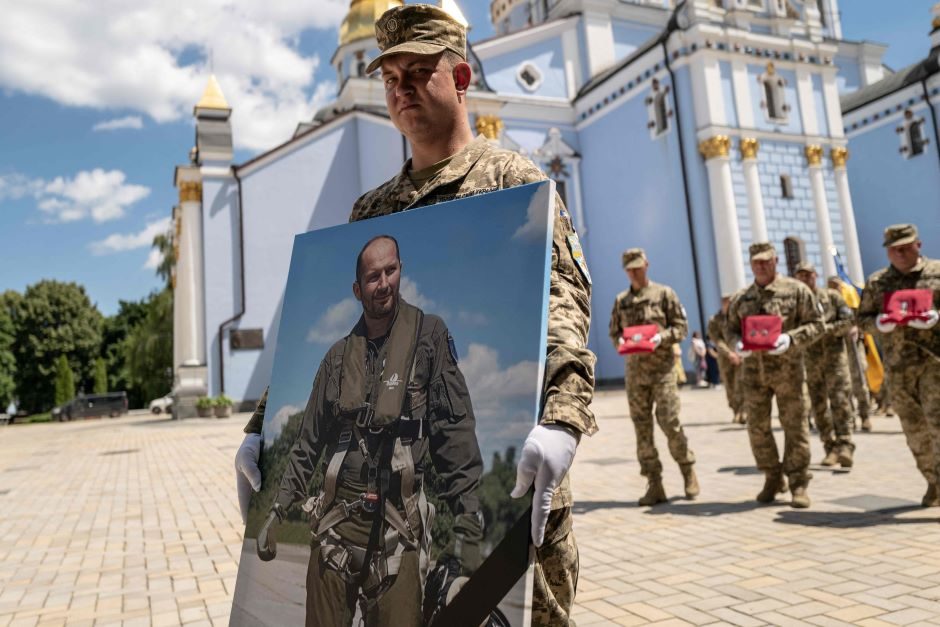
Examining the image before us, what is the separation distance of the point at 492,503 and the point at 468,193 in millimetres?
Answer: 1000

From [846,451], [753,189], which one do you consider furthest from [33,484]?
[753,189]

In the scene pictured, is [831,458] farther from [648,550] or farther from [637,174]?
[637,174]

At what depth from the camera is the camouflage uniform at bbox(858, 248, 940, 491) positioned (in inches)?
207

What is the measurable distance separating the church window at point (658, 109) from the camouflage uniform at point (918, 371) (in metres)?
20.0

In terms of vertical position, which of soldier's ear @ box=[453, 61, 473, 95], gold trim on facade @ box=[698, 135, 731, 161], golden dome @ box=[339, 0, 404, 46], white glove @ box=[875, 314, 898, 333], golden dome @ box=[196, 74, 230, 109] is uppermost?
golden dome @ box=[339, 0, 404, 46]

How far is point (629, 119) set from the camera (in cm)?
2641

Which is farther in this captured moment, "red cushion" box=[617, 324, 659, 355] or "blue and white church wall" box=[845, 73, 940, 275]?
"blue and white church wall" box=[845, 73, 940, 275]

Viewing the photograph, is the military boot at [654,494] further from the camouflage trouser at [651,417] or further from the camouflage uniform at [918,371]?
the camouflage uniform at [918,371]

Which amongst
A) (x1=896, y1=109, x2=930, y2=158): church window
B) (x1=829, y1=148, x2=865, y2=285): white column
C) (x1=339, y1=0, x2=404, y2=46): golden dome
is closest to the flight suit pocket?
(x1=829, y1=148, x2=865, y2=285): white column

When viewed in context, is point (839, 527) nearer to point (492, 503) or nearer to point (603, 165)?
point (492, 503)

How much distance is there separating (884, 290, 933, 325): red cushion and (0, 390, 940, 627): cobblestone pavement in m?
A: 1.43

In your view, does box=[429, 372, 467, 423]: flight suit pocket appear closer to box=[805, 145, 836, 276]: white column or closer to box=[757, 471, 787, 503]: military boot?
box=[757, 471, 787, 503]: military boot

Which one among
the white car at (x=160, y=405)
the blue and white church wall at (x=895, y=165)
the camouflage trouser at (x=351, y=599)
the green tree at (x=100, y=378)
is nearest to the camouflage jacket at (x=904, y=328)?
the camouflage trouser at (x=351, y=599)

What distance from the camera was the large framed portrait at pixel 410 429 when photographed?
1.67m
